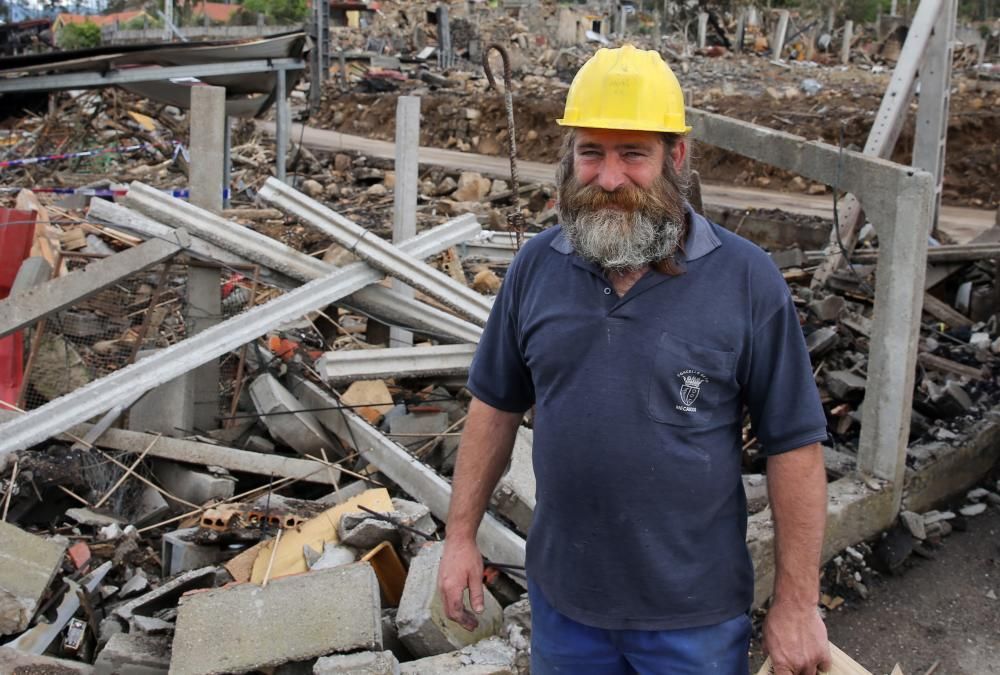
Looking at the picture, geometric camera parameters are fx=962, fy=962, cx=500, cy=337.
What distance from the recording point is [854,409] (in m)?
6.52

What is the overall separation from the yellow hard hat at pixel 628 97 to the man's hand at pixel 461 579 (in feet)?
3.82

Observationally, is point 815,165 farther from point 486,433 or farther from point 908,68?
point 908,68

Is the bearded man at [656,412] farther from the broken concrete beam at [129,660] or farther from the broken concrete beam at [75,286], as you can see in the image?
the broken concrete beam at [75,286]

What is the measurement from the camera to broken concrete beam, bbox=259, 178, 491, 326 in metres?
5.58

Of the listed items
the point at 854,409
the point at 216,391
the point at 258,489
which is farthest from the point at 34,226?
the point at 854,409

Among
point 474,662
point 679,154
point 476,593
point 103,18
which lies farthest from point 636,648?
point 103,18

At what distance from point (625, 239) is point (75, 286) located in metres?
3.79

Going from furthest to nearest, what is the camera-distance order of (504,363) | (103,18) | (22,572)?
(103,18) < (22,572) < (504,363)

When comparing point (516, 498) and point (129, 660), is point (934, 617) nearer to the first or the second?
point (516, 498)

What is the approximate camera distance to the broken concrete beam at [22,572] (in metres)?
3.87

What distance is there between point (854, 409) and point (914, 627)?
1945 millimetres

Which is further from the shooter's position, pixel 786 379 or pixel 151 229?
pixel 151 229

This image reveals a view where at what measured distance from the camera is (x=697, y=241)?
2277 millimetres

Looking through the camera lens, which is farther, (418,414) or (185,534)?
(418,414)
